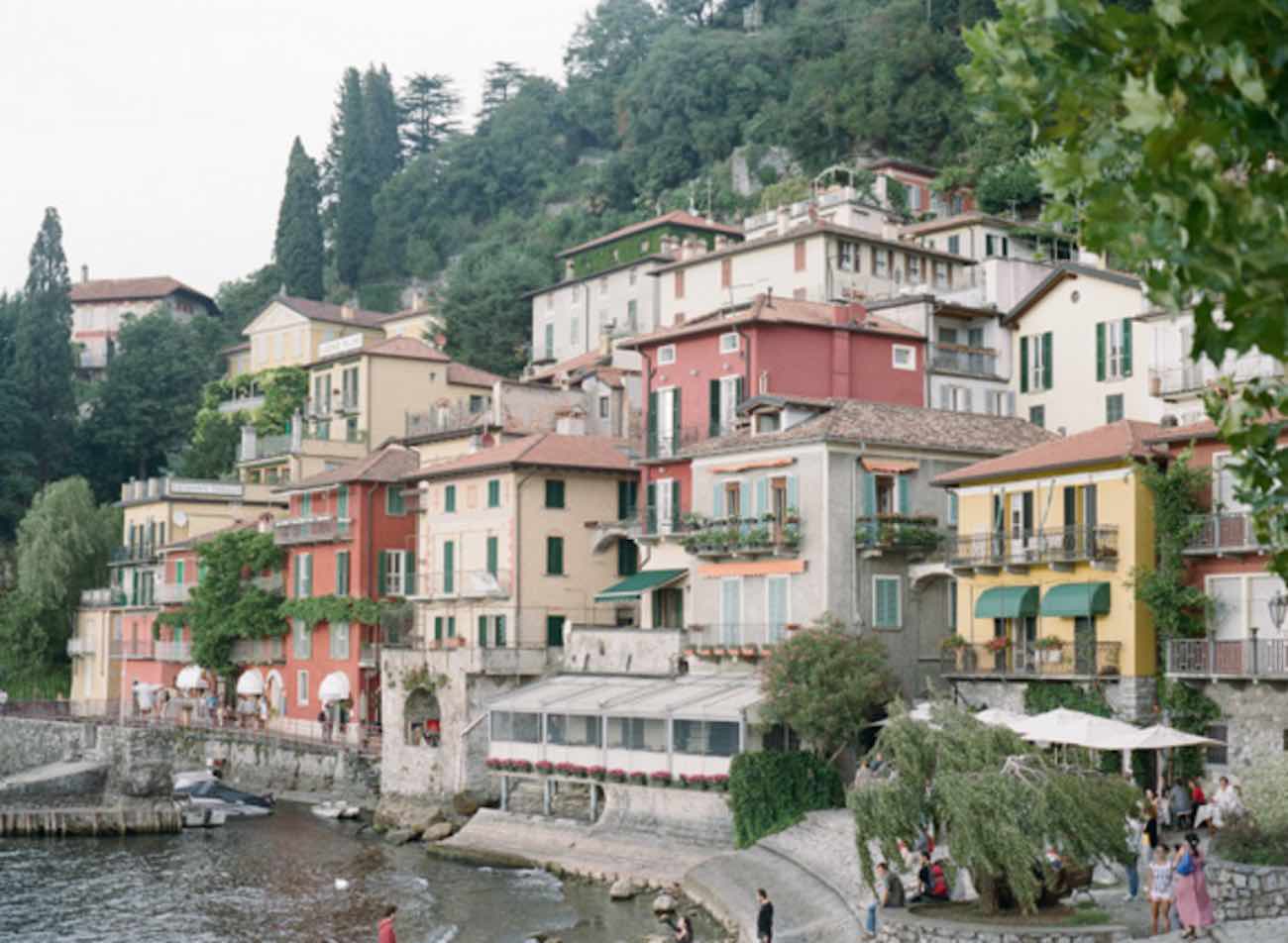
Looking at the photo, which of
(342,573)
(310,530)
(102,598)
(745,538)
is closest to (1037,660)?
(745,538)

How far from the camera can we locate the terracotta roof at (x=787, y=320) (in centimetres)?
5456

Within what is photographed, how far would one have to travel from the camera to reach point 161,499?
86375 millimetres

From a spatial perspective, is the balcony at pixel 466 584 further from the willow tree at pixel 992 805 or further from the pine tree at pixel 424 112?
the pine tree at pixel 424 112

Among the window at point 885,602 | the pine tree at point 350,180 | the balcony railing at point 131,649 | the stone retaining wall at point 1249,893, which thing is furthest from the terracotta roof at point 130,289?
the stone retaining wall at point 1249,893

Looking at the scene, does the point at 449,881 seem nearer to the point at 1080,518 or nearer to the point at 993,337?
the point at 1080,518

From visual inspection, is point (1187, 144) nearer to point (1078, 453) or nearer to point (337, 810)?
point (1078, 453)

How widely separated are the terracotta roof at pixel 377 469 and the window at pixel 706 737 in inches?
977

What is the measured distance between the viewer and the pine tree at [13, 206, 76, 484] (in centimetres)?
10294

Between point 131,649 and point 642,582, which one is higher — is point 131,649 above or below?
below

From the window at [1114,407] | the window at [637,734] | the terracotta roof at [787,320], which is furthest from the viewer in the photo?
the terracotta roof at [787,320]

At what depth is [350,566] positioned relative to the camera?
224 feet

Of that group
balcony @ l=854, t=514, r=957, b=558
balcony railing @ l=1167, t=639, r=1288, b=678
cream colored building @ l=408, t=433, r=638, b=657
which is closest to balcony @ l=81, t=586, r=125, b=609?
cream colored building @ l=408, t=433, r=638, b=657

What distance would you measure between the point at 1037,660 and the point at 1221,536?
543 centimetres

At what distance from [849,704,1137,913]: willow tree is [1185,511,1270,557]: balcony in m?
9.57
